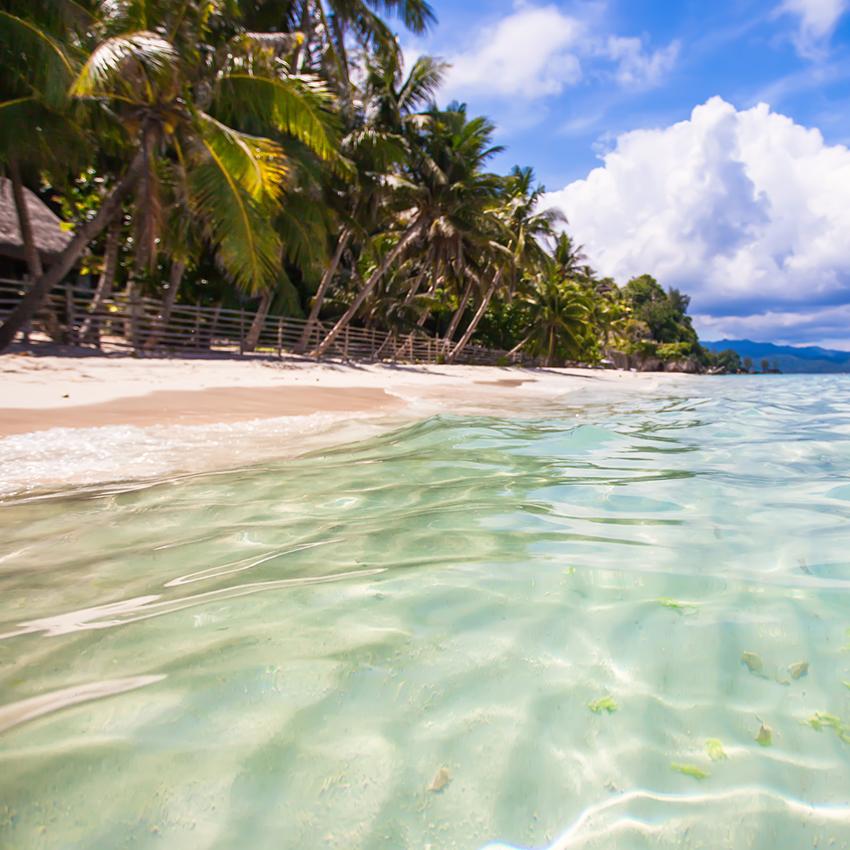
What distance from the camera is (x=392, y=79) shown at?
59.1ft

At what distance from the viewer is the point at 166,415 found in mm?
6066

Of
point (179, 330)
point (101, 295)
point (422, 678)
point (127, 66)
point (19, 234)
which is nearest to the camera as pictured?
point (422, 678)

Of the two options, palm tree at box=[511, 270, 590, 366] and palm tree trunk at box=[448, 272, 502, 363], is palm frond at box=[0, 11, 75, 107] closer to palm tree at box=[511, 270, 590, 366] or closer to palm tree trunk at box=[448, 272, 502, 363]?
palm tree trunk at box=[448, 272, 502, 363]

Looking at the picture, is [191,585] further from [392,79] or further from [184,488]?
[392,79]

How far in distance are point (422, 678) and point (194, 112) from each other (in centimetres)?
1129

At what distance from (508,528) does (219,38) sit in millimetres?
14826

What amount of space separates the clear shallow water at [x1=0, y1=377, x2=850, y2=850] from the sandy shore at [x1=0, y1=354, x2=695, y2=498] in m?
1.21

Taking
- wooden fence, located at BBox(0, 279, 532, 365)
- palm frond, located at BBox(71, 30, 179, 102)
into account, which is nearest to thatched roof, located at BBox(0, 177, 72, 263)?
wooden fence, located at BBox(0, 279, 532, 365)

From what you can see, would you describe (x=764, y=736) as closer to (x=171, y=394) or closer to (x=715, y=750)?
(x=715, y=750)

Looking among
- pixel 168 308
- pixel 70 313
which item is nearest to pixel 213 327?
pixel 168 308

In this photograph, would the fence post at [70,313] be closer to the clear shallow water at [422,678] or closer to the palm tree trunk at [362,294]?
the palm tree trunk at [362,294]

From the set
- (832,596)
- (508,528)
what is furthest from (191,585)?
(832,596)

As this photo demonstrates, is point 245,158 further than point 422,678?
Yes

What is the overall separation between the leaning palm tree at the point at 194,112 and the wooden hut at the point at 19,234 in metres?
5.68
